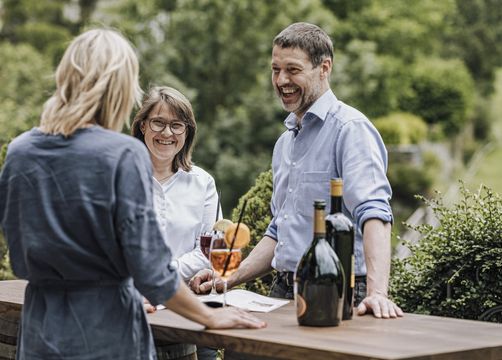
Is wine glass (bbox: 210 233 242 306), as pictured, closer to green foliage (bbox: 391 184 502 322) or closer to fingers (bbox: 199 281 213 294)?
fingers (bbox: 199 281 213 294)

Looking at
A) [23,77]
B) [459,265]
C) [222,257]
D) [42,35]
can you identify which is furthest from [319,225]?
[42,35]

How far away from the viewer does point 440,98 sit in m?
40.5

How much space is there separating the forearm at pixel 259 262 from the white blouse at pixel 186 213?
0.64 feet

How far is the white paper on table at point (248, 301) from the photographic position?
141 inches

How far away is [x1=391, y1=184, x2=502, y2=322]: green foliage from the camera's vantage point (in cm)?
490

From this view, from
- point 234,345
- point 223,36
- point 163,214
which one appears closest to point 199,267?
point 163,214

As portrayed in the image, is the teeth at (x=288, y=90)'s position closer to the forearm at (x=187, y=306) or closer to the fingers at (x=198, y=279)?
the fingers at (x=198, y=279)

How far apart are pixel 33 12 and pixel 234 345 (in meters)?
34.5

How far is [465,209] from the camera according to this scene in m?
5.20

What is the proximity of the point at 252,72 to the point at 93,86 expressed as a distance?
23.4 meters

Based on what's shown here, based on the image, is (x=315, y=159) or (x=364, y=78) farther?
(x=364, y=78)

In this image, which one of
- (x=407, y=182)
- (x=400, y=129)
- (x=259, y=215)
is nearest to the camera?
(x=259, y=215)

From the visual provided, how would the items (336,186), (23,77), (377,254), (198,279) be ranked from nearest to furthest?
1. (336,186)
2. (377,254)
3. (198,279)
4. (23,77)

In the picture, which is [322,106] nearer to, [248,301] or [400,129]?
[248,301]
